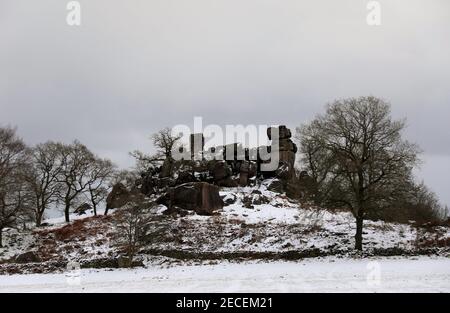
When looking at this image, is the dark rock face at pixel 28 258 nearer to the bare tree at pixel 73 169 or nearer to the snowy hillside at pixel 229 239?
the snowy hillside at pixel 229 239

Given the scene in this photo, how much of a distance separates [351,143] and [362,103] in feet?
11.0

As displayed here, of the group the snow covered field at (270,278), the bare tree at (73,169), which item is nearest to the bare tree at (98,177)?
the bare tree at (73,169)

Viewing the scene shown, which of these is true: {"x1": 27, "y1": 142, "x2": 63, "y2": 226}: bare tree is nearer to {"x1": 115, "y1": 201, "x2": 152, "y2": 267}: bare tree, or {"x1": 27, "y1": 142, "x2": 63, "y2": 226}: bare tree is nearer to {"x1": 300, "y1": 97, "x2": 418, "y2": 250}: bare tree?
{"x1": 115, "y1": 201, "x2": 152, "y2": 267}: bare tree

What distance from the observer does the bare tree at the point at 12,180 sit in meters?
41.3

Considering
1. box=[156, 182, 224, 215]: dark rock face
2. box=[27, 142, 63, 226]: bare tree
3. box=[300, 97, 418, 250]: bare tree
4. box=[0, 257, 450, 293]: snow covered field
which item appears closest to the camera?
box=[0, 257, 450, 293]: snow covered field

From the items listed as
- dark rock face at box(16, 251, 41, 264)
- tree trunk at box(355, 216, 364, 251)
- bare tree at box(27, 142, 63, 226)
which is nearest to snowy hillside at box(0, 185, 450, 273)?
dark rock face at box(16, 251, 41, 264)

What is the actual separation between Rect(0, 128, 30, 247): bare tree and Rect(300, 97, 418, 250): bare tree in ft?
93.1

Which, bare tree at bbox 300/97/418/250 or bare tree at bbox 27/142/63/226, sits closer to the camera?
bare tree at bbox 300/97/418/250

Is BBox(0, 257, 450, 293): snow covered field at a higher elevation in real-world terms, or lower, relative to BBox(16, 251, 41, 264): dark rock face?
higher

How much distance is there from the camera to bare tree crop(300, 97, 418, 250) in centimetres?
3077

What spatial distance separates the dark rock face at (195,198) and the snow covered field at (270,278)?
16.0 metres

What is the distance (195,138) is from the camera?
66.3 metres
